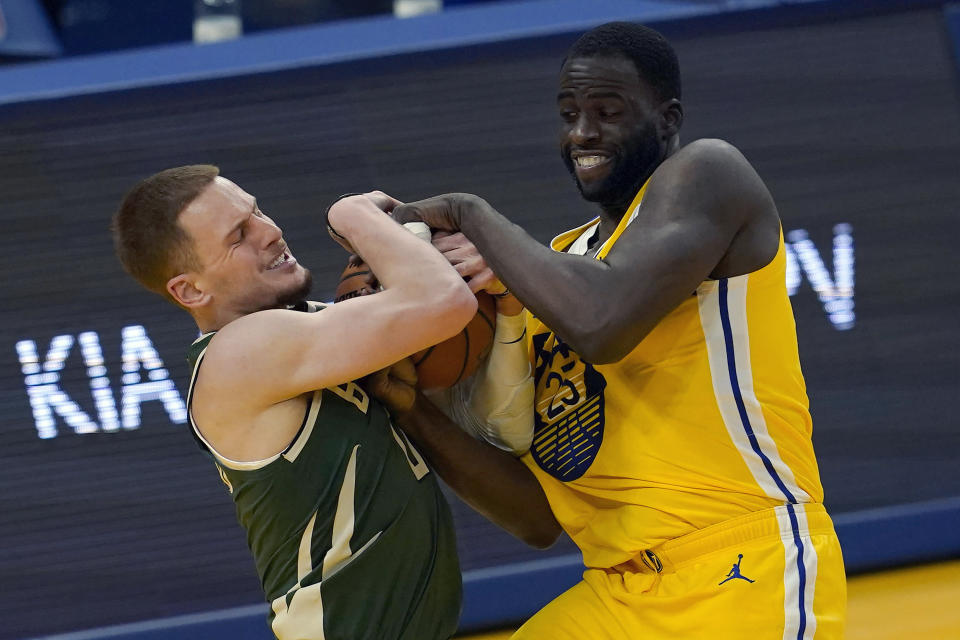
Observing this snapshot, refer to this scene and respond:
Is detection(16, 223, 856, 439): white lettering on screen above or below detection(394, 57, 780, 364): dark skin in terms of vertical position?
below

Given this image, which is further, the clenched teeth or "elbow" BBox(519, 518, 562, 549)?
"elbow" BBox(519, 518, 562, 549)

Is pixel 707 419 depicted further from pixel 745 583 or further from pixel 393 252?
pixel 393 252

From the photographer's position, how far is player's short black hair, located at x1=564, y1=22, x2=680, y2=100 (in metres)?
2.52

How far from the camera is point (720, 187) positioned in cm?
233

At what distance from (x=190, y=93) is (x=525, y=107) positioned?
1.19 metres

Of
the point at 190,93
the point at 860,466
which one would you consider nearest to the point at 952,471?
the point at 860,466

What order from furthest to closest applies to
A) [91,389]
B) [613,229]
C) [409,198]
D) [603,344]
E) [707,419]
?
[409,198] < [91,389] < [613,229] < [707,419] < [603,344]

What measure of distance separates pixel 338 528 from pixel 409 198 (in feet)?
6.38

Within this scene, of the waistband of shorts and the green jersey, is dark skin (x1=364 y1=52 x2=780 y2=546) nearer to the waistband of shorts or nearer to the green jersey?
the green jersey

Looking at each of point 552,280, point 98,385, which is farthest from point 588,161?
point 98,385

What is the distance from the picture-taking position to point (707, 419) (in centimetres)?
245

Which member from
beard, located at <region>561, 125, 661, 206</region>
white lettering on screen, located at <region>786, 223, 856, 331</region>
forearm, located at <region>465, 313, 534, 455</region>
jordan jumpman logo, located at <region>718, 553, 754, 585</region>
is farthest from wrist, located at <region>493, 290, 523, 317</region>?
white lettering on screen, located at <region>786, 223, 856, 331</region>

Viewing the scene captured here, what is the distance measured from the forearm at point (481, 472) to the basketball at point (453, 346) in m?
0.10

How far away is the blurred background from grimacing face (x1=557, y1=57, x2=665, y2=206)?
1.56m
